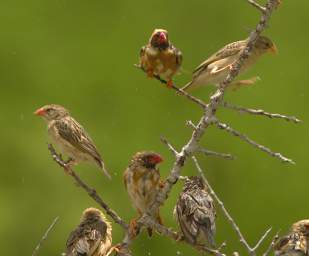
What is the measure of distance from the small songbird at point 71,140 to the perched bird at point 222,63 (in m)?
0.98

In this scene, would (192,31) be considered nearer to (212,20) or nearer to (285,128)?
(212,20)

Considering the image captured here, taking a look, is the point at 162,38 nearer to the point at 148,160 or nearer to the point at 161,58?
the point at 161,58

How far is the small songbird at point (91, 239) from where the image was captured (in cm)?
642

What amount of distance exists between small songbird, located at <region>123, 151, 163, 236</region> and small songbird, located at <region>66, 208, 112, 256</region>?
1.16 feet

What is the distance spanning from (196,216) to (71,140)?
151cm

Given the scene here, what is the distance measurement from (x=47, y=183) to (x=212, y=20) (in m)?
3.70

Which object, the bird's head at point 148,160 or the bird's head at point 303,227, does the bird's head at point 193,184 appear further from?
the bird's head at point 303,227

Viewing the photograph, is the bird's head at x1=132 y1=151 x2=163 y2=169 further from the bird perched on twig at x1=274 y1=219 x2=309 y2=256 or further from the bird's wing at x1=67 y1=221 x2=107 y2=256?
the bird perched on twig at x1=274 y1=219 x2=309 y2=256

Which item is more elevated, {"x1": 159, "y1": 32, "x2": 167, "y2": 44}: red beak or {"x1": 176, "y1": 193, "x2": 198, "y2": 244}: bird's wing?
{"x1": 159, "y1": 32, "x2": 167, "y2": 44}: red beak

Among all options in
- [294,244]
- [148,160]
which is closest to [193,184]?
[148,160]

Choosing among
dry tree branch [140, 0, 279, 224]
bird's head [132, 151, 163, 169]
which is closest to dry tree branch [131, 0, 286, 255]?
dry tree branch [140, 0, 279, 224]

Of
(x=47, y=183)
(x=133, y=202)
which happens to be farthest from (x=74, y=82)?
(x=133, y=202)

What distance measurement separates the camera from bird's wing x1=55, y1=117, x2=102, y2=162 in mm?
7316

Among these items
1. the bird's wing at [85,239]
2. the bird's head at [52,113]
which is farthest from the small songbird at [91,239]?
the bird's head at [52,113]
